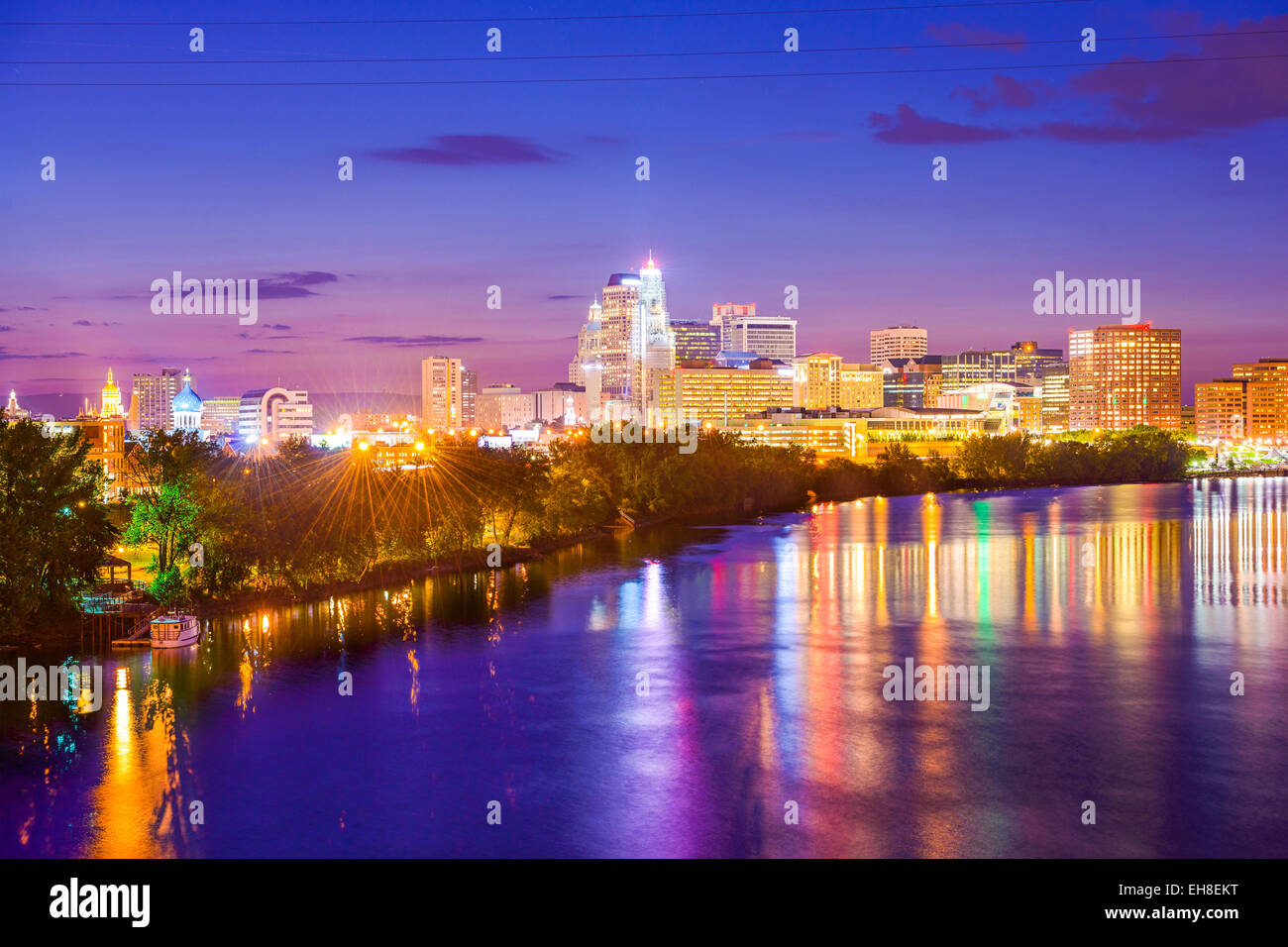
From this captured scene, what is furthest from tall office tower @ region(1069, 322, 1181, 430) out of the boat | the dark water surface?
the boat

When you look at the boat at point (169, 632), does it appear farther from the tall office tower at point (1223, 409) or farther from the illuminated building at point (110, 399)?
the tall office tower at point (1223, 409)

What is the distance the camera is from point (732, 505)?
219 feet

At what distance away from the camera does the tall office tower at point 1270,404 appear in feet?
603

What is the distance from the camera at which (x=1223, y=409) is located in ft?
620

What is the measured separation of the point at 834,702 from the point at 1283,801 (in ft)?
24.5

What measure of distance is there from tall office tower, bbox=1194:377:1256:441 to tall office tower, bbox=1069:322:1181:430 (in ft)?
26.6

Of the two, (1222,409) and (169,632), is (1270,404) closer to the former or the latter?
(1222,409)

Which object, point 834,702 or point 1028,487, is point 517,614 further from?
point 1028,487

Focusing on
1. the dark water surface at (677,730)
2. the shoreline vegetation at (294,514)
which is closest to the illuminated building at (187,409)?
the shoreline vegetation at (294,514)

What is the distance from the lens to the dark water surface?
14.6m

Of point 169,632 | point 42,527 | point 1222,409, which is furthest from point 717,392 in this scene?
point 42,527

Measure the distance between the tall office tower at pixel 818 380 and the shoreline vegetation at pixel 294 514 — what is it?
130465 mm

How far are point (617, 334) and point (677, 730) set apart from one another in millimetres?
172699
